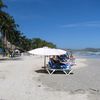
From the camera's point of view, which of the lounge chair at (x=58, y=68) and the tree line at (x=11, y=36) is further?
the tree line at (x=11, y=36)

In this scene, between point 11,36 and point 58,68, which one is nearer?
point 58,68

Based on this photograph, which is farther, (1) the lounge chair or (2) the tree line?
(2) the tree line

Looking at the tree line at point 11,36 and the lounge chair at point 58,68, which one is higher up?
the tree line at point 11,36

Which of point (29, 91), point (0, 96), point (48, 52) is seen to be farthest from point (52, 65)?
point (0, 96)

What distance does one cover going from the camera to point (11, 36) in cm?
7412

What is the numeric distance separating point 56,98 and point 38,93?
1180 millimetres

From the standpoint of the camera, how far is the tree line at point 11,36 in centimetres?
4684

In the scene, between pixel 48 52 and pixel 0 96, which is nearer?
pixel 0 96

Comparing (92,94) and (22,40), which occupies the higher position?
(22,40)

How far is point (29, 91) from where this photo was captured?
36.6ft

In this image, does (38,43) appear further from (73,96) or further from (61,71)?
(73,96)

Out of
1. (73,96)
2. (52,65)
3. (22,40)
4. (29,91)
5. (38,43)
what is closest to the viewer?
(73,96)

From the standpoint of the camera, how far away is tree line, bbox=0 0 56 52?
1844 inches

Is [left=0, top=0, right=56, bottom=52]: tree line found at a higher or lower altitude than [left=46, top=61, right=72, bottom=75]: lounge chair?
higher
